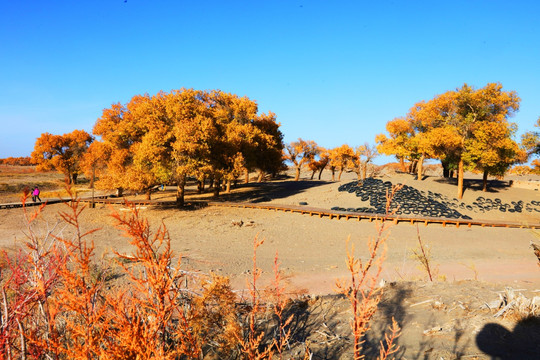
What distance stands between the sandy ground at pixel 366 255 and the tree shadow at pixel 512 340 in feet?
0.12

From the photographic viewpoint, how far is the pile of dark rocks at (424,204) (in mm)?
22969

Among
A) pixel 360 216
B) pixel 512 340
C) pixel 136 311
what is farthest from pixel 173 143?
pixel 512 340

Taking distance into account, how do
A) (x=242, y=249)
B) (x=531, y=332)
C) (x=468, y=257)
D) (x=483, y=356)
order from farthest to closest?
(x=242, y=249) < (x=468, y=257) < (x=531, y=332) < (x=483, y=356)

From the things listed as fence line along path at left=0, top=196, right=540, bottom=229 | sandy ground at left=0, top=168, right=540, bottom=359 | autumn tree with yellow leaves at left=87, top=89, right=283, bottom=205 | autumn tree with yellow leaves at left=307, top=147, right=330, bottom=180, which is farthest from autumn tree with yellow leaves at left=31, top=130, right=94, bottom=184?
autumn tree with yellow leaves at left=307, top=147, right=330, bottom=180

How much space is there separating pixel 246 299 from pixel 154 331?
5.63 meters

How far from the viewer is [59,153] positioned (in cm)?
4416

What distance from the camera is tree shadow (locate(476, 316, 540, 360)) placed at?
14.8 feet

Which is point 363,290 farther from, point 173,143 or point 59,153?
point 59,153

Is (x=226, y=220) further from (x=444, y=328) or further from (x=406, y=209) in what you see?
(x=444, y=328)

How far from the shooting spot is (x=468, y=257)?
1418 cm

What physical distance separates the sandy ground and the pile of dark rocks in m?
1.04

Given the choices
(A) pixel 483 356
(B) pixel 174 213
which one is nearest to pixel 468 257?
(A) pixel 483 356

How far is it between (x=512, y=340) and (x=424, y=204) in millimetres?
21323

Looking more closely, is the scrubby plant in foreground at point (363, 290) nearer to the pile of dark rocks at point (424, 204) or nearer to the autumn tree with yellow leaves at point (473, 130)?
the pile of dark rocks at point (424, 204)
